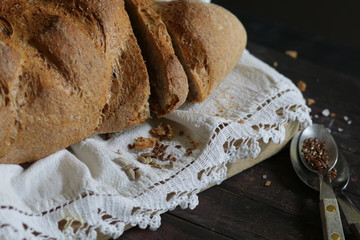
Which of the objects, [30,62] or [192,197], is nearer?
[30,62]

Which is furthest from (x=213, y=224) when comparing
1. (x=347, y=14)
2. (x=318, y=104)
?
(x=347, y=14)

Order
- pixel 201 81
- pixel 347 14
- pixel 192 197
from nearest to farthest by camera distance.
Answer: pixel 192 197 → pixel 201 81 → pixel 347 14

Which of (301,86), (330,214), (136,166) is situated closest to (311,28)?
(301,86)

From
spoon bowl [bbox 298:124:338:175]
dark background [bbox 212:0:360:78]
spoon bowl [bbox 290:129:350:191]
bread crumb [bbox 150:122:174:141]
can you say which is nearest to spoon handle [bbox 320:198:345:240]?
spoon bowl [bbox 290:129:350:191]

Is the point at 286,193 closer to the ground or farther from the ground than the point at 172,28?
closer to the ground

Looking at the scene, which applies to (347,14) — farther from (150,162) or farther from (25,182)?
(25,182)

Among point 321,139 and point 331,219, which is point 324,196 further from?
point 321,139

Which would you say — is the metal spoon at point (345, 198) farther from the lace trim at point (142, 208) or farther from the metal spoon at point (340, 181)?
the lace trim at point (142, 208)

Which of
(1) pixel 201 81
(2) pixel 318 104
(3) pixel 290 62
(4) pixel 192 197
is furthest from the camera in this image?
(3) pixel 290 62
